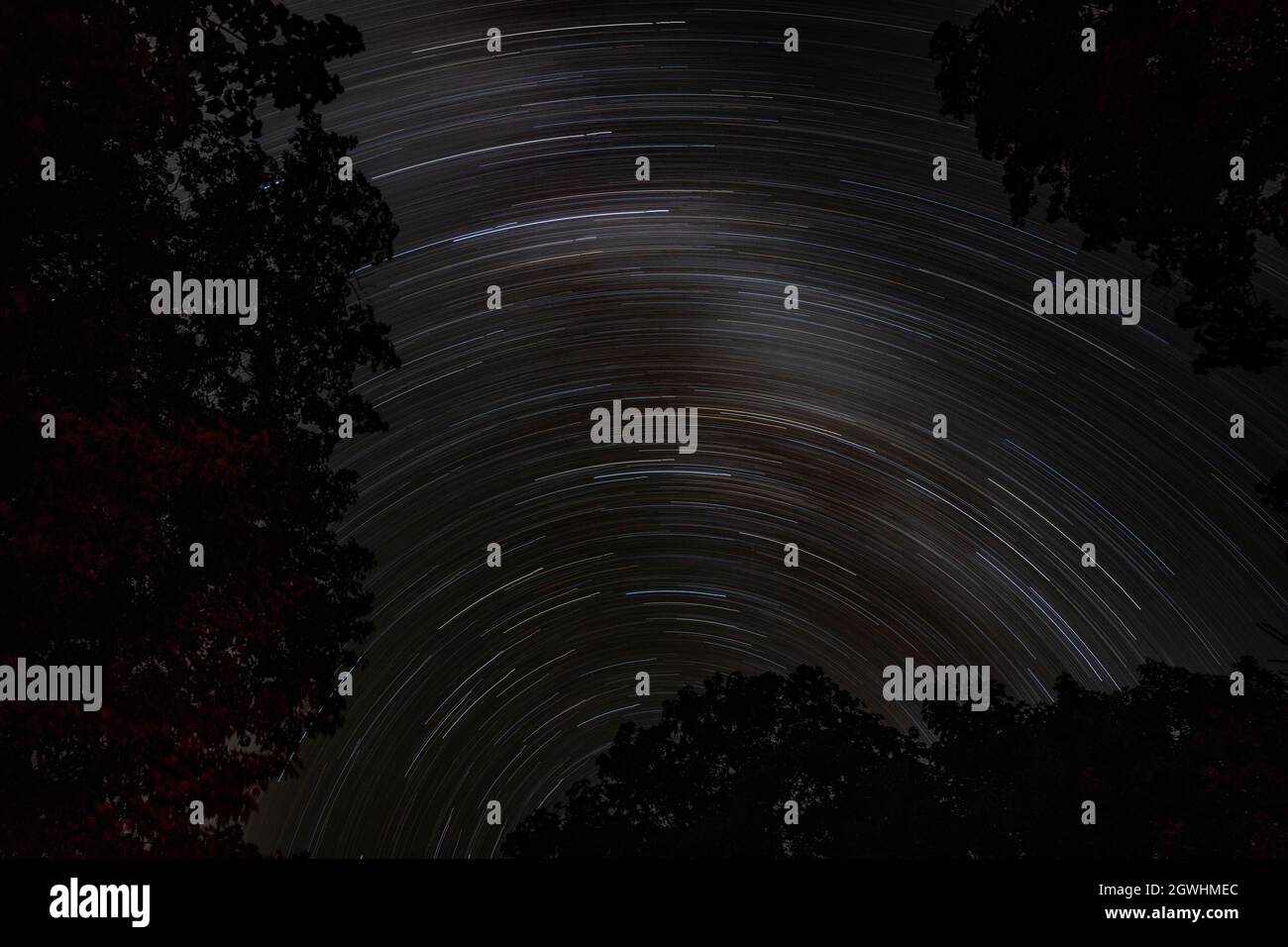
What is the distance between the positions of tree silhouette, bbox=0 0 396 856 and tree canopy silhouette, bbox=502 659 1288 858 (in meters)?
2.26

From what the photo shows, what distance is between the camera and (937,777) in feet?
22.2

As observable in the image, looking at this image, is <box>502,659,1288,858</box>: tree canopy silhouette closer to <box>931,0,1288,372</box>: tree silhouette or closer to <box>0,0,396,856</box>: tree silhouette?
<box>0,0,396,856</box>: tree silhouette

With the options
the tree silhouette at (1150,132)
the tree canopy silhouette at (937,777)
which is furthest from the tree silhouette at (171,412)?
the tree silhouette at (1150,132)

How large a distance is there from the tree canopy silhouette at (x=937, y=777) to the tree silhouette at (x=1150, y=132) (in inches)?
102

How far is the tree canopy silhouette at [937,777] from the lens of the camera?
6504mm

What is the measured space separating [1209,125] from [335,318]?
6.09m

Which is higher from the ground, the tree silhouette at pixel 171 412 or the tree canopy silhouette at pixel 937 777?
the tree silhouette at pixel 171 412

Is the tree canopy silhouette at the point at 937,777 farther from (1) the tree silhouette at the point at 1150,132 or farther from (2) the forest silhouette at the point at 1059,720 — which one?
(1) the tree silhouette at the point at 1150,132

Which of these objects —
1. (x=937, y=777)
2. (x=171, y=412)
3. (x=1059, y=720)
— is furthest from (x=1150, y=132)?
(x=171, y=412)

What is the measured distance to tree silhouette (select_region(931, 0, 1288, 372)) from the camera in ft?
20.4

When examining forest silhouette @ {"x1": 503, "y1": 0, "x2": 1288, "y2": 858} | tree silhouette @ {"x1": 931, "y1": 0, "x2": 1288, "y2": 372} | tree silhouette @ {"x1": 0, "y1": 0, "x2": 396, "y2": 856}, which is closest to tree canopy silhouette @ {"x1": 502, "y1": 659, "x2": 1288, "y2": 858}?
forest silhouette @ {"x1": 503, "y1": 0, "x2": 1288, "y2": 858}
